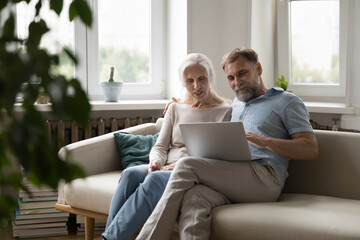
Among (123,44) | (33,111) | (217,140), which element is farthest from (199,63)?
(33,111)

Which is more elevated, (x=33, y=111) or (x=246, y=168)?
(x=33, y=111)

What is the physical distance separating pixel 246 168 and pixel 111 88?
1765 mm

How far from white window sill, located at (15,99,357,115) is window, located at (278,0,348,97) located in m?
0.20

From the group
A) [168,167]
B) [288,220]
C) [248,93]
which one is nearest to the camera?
[288,220]

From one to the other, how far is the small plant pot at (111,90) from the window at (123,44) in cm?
21

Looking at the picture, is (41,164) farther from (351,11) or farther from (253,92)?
(351,11)

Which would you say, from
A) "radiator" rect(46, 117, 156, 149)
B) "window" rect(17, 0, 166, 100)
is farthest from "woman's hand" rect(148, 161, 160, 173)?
"window" rect(17, 0, 166, 100)

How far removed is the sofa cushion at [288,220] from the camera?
6.36 feet

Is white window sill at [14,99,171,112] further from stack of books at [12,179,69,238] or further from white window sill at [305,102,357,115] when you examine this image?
white window sill at [305,102,357,115]

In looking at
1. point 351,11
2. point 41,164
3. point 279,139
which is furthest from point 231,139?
point 41,164

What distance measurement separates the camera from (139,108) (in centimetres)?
384

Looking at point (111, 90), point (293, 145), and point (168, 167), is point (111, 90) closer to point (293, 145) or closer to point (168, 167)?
point (168, 167)

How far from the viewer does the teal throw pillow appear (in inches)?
120

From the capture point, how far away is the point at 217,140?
2340 mm
